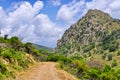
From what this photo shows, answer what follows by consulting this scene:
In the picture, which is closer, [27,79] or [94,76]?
[27,79]

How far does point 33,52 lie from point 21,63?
70579mm

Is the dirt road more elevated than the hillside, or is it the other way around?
the hillside

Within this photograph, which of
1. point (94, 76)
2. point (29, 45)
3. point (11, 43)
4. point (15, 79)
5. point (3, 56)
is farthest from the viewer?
point (29, 45)

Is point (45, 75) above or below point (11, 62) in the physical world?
below

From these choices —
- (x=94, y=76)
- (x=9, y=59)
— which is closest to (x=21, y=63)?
(x=9, y=59)

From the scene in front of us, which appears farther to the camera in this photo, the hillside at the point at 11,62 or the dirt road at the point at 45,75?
the dirt road at the point at 45,75

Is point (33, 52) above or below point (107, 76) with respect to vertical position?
above

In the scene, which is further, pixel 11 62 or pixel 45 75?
pixel 11 62

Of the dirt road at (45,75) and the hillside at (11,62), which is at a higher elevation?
the hillside at (11,62)

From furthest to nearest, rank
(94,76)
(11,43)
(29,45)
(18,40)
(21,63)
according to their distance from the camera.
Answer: (29,45), (18,40), (11,43), (94,76), (21,63)

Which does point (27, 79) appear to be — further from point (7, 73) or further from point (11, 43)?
point (11, 43)

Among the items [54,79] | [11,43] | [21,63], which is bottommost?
[54,79]

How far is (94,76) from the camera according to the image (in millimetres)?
66625

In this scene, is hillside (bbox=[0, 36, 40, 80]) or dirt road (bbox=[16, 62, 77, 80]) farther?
dirt road (bbox=[16, 62, 77, 80])
